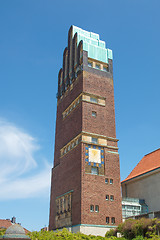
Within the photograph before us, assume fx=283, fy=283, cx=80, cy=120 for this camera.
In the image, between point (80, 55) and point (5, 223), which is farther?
point (5, 223)

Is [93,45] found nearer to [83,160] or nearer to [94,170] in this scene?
[83,160]

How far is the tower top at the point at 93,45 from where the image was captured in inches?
1715

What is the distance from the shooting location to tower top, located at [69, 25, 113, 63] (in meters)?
43.6

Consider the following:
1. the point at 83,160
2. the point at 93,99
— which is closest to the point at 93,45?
the point at 93,99

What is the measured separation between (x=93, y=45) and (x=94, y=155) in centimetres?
1815

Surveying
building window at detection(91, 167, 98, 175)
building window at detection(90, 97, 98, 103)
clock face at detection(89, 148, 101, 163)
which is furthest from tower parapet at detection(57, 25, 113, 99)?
building window at detection(91, 167, 98, 175)

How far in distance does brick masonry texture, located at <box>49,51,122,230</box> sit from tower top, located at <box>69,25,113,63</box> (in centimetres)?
148

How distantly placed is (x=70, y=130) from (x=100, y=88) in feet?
24.8

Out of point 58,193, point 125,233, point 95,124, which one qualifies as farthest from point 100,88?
point 125,233

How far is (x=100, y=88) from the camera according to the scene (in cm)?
4150

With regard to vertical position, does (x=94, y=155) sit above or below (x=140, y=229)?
above

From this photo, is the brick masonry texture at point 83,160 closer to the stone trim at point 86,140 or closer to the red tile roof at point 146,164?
the stone trim at point 86,140

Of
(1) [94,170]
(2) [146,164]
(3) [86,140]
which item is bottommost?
(1) [94,170]

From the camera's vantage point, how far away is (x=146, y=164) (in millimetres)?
44625
